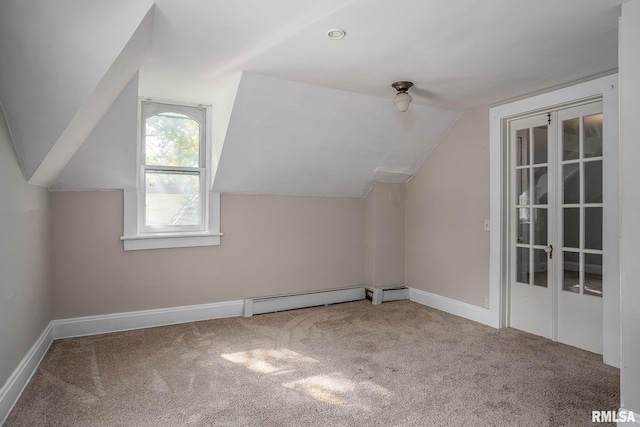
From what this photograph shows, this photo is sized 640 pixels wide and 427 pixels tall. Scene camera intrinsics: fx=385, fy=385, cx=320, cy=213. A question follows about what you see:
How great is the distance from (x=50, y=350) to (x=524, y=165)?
442 centimetres

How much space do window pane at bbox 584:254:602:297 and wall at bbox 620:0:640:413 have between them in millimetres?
1163

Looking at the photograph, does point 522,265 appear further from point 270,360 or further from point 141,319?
point 141,319

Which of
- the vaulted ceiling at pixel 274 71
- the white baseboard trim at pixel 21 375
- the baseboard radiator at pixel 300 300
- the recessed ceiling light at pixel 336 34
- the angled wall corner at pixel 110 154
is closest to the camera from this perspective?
the vaulted ceiling at pixel 274 71

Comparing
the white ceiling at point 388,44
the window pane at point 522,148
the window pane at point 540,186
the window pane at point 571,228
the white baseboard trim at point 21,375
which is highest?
the white ceiling at point 388,44

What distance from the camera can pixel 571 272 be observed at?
3.28 meters

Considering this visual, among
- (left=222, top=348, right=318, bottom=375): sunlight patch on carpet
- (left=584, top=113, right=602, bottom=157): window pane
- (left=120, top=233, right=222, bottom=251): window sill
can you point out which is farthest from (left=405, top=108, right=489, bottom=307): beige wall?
(left=120, top=233, right=222, bottom=251): window sill

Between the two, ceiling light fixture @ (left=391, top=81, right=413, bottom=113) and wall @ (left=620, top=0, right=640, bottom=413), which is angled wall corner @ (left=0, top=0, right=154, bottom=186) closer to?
ceiling light fixture @ (left=391, top=81, right=413, bottom=113)

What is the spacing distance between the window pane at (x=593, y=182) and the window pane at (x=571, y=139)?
0.48 ft

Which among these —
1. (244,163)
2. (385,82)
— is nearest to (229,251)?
(244,163)

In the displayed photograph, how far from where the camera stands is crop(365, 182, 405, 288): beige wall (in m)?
4.72

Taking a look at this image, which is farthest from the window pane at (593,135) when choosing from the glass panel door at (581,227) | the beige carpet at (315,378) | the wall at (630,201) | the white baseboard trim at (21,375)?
the white baseboard trim at (21,375)

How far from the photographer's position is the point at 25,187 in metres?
2.61

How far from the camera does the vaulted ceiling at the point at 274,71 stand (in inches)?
80.2

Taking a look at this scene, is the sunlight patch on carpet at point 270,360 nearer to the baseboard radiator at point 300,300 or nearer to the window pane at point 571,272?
the baseboard radiator at point 300,300
